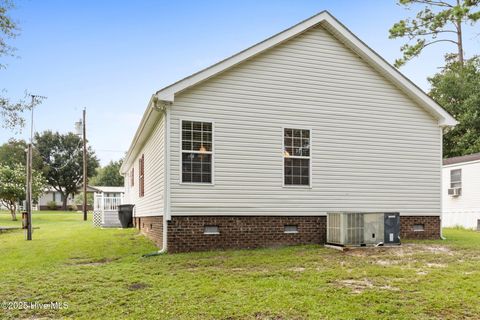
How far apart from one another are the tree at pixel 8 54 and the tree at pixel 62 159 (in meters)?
53.2

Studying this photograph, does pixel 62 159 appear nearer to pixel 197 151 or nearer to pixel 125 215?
pixel 125 215

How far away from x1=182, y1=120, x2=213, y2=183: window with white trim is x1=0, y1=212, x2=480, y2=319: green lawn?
6.61 ft

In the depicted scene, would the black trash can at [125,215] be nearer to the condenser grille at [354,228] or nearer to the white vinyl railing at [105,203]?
the white vinyl railing at [105,203]

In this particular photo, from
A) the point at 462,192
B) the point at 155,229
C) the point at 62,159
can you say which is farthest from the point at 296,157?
the point at 62,159

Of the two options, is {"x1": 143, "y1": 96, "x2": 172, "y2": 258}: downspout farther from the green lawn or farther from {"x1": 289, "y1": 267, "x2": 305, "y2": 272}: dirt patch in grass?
{"x1": 289, "y1": 267, "x2": 305, "y2": 272}: dirt patch in grass

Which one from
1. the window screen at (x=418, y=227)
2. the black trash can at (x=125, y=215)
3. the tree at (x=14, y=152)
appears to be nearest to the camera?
the window screen at (x=418, y=227)

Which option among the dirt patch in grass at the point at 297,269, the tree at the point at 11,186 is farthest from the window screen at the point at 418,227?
the tree at the point at 11,186

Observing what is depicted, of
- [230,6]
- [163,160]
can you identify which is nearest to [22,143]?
[230,6]

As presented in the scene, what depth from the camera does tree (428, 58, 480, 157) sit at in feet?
93.4

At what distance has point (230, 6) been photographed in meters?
16.3

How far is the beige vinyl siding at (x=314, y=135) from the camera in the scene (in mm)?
10555

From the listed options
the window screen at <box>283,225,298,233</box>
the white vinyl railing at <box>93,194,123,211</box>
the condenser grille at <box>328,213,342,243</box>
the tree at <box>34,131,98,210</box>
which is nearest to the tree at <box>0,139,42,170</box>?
the tree at <box>34,131,98,210</box>

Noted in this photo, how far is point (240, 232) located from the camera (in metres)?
10.6

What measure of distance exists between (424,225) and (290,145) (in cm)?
507
